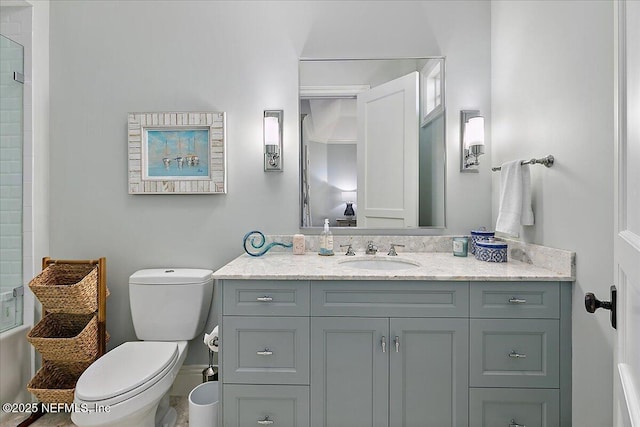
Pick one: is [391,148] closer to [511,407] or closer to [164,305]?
[511,407]

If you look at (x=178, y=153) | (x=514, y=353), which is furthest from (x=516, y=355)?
(x=178, y=153)

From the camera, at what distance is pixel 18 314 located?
1.96 metres

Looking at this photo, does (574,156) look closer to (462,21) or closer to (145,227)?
(462,21)

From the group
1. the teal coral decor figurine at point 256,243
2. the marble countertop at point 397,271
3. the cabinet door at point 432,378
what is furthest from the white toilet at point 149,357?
the cabinet door at point 432,378

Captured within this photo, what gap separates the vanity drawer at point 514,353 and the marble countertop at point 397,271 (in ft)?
0.64

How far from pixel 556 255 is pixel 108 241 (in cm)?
244

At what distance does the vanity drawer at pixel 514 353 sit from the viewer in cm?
142

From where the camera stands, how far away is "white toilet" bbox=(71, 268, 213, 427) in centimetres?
138

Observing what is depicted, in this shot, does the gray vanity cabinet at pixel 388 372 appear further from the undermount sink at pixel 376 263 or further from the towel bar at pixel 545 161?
the towel bar at pixel 545 161

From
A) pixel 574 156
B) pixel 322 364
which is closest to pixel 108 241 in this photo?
pixel 322 364

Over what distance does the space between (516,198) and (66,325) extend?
2513mm

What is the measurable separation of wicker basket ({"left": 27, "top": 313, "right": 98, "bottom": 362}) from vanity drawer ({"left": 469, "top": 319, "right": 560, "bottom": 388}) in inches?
75.0

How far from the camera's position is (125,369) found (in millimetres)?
1524

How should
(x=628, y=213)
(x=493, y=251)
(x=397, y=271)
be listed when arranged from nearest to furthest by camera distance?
(x=628, y=213), (x=397, y=271), (x=493, y=251)
